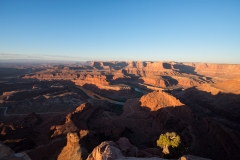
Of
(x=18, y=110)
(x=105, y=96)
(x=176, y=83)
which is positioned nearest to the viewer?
(x=18, y=110)

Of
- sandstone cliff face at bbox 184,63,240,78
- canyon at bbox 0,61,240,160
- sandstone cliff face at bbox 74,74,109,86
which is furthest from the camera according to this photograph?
sandstone cliff face at bbox 184,63,240,78

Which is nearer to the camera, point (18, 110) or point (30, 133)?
point (30, 133)

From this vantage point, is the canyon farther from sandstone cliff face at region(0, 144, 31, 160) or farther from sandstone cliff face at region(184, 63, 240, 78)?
sandstone cliff face at region(184, 63, 240, 78)

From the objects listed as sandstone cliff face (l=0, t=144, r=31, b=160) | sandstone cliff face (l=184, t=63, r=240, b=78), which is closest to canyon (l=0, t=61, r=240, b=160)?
sandstone cliff face (l=0, t=144, r=31, b=160)

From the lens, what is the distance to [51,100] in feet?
191

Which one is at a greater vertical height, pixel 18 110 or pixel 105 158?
pixel 105 158

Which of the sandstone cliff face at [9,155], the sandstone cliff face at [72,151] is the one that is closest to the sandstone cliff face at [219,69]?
the sandstone cliff face at [72,151]

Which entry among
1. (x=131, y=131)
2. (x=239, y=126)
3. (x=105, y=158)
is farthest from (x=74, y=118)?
(x=239, y=126)

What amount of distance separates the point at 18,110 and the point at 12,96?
11.4 meters

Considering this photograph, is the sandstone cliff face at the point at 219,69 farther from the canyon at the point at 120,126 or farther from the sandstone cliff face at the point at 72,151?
the sandstone cliff face at the point at 72,151

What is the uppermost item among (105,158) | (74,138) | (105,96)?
(105,158)

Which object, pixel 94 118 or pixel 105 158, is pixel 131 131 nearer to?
pixel 94 118

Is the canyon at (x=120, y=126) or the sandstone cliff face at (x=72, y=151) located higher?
the sandstone cliff face at (x=72, y=151)

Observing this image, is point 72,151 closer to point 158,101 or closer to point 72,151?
point 72,151
